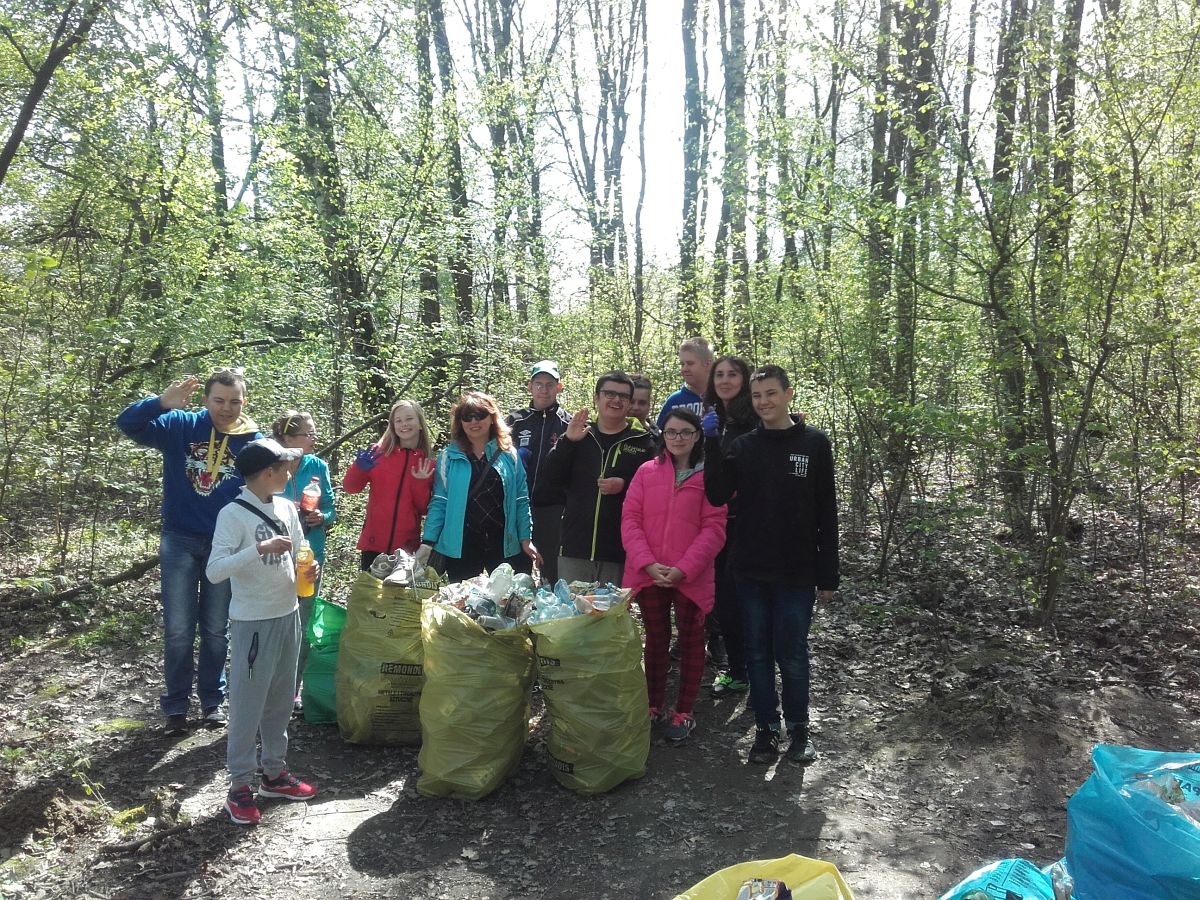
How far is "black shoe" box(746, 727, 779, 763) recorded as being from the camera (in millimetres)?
3787

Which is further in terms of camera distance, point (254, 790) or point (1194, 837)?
point (254, 790)

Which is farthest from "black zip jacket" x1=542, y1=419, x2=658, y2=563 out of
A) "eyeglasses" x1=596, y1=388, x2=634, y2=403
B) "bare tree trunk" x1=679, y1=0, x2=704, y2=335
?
"bare tree trunk" x1=679, y1=0, x2=704, y2=335

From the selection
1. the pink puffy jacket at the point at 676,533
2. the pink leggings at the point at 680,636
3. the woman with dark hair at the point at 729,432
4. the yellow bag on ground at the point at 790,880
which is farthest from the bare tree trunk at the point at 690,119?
the yellow bag on ground at the point at 790,880

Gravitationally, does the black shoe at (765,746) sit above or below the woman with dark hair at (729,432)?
below

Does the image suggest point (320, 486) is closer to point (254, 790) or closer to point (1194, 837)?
point (254, 790)

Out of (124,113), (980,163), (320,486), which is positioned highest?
(124,113)

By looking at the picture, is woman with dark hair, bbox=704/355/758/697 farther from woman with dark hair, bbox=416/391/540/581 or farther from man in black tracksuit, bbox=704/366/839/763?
woman with dark hair, bbox=416/391/540/581

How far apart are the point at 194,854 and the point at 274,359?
5109mm

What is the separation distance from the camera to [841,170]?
6668 millimetres

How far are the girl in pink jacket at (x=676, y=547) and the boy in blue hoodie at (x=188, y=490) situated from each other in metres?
2.07

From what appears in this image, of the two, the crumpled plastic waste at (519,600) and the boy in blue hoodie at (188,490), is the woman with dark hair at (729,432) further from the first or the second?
the boy in blue hoodie at (188,490)

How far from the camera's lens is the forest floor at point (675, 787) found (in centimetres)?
297

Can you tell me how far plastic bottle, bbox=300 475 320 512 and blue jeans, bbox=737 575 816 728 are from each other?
7.69 ft

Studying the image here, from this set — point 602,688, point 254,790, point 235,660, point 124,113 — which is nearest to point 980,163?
point 602,688
